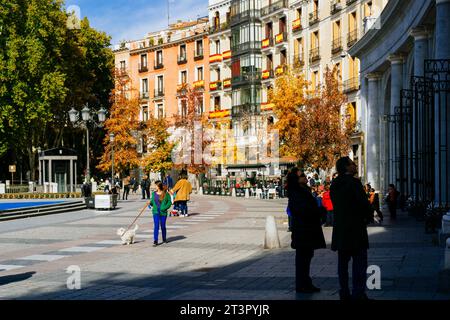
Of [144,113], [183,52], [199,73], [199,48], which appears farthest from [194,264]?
[144,113]

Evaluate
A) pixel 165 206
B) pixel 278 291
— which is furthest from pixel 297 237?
pixel 165 206

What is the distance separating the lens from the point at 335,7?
5391 cm

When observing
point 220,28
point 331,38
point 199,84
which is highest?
point 220,28

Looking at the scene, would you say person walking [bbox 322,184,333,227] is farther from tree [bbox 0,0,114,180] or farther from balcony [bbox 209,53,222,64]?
balcony [bbox 209,53,222,64]

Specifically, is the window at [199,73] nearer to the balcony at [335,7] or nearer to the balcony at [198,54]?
the balcony at [198,54]

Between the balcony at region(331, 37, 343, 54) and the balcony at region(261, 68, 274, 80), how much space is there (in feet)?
36.5

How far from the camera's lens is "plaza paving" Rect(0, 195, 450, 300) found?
1098 cm

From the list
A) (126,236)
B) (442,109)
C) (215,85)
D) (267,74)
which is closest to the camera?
(126,236)

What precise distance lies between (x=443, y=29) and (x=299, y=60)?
40433mm

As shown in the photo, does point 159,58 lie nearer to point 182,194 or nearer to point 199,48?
point 199,48

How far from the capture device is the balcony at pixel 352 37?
168ft
